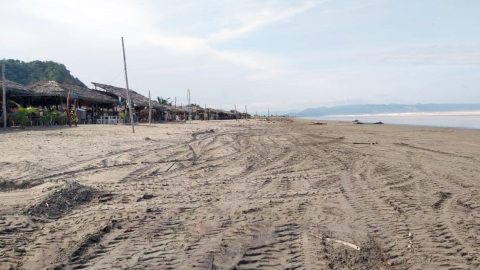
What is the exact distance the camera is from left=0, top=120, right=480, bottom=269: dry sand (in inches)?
111

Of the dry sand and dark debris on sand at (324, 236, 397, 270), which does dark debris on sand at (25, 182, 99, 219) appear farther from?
dark debris on sand at (324, 236, 397, 270)

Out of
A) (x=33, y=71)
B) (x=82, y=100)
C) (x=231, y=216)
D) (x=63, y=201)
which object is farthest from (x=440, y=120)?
(x=33, y=71)

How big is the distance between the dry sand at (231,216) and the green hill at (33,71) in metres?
49.3

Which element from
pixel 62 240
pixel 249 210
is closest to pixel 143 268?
pixel 62 240

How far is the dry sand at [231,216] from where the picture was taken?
2832 millimetres

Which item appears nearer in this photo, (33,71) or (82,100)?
(82,100)

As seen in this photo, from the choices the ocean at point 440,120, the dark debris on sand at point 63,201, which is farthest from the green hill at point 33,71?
the dark debris on sand at point 63,201

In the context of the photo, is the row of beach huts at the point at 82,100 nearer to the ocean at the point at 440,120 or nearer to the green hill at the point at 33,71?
the green hill at the point at 33,71

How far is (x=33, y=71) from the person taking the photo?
172 ft

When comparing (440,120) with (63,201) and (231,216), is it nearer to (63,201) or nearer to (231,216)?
(231,216)

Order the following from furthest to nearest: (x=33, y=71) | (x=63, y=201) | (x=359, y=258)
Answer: (x=33, y=71) → (x=63, y=201) → (x=359, y=258)

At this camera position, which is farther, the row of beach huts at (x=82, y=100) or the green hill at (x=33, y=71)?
the green hill at (x=33, y=71)

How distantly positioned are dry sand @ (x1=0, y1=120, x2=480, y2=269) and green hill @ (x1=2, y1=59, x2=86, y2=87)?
4928 centimetres

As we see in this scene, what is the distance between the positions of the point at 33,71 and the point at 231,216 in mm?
58696
